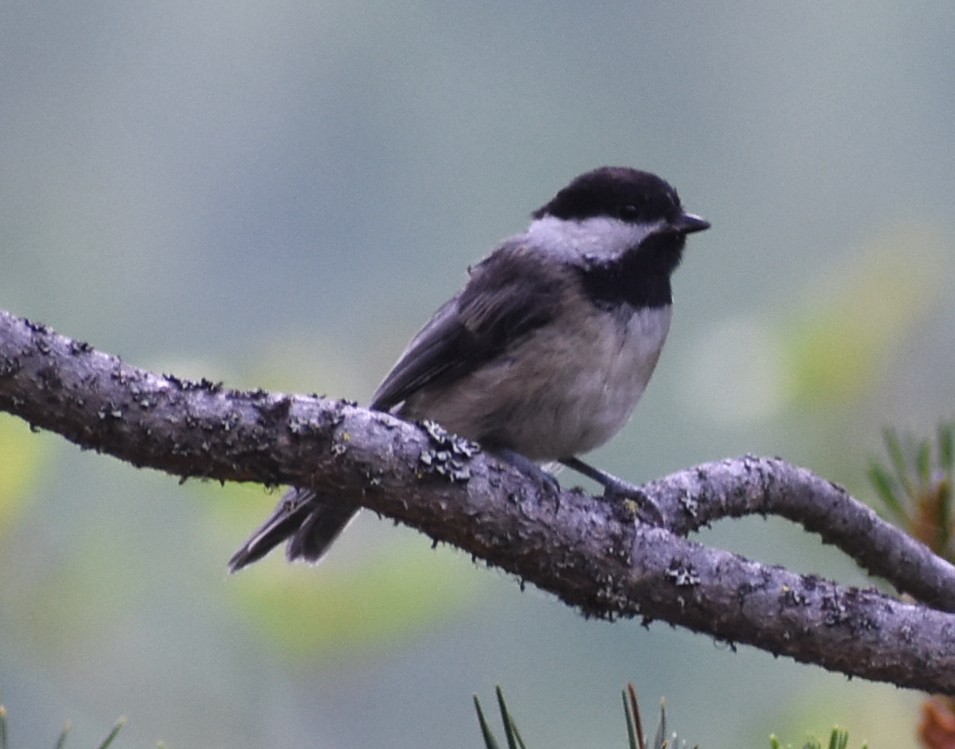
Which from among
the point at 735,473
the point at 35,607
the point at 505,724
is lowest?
the point at 505,724

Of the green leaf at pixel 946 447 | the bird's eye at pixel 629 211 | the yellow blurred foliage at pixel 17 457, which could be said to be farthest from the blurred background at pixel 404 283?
the green leaf at pixel 946 447

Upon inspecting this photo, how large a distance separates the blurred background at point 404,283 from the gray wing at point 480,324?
15cm

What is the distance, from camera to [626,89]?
42.4 feet

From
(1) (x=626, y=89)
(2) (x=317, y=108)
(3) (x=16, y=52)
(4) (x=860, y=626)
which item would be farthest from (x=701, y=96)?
(4) (x=860, y=626)

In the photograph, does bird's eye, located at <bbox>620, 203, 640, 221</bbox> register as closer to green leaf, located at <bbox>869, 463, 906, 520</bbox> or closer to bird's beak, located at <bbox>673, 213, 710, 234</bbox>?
bird's beak, located at <bbox>673, 213, 710, 234</bbox>

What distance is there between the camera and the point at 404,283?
5.59 meters

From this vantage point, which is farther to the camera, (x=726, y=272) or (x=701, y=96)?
(x=701, y=96)

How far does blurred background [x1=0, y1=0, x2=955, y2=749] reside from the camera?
2.19 m

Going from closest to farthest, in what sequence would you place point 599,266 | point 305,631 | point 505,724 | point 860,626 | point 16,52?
point 505,724, point 860,626, point 305,631, point 599,266, point 16,52

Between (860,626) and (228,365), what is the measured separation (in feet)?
4.90

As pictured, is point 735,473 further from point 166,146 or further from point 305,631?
point 166,146

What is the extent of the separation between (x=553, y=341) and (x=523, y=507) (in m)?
0.82

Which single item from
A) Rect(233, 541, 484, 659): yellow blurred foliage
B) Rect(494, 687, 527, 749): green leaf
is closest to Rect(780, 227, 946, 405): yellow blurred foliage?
Rect(233, 541, 484, 659): yellow blurred foliage

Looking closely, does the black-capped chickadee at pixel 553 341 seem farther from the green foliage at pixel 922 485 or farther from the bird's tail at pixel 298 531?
the green foliage at pixel 922 485
